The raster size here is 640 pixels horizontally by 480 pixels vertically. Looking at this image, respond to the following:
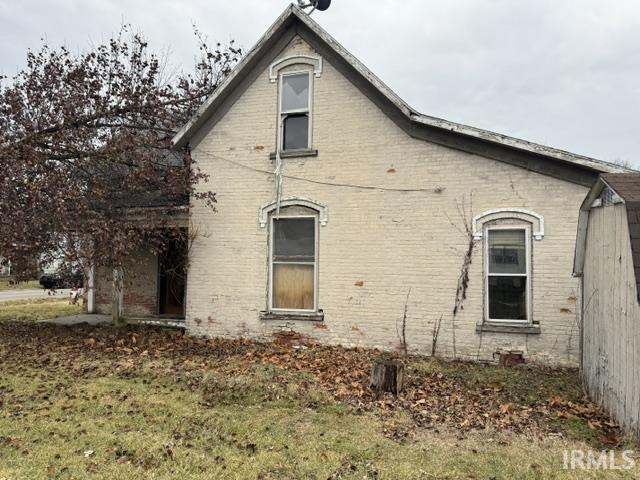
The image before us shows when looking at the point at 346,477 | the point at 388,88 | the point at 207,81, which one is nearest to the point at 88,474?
the point at 346,477

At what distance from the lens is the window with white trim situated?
34.1 feet

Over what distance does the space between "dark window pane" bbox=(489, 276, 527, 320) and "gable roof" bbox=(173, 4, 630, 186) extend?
80.5 inches

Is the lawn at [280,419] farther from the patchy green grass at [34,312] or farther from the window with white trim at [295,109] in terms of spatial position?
the patchy green grass at [34,312]

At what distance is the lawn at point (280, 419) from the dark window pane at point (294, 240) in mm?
2123

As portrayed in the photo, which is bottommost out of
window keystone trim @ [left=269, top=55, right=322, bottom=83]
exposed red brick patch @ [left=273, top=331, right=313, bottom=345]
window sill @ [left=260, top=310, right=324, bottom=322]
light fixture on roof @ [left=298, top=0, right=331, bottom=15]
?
exposed red brick patch @ [left=273, top=331, right=313, bottom=345]

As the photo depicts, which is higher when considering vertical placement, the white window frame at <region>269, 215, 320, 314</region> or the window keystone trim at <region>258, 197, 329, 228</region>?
the window keystone trim at <region>258, 197, 329, 228</region>

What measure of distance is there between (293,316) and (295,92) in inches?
188

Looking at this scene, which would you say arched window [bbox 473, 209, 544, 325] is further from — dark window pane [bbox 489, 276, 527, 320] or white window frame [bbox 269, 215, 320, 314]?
white window frame [bbox 269, 215, 320, 314]

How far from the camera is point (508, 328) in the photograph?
28.8ft

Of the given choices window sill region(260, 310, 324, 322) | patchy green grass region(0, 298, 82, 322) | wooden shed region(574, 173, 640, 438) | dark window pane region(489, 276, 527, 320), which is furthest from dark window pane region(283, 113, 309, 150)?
patchy green grass region(0, 298, 82, 322)

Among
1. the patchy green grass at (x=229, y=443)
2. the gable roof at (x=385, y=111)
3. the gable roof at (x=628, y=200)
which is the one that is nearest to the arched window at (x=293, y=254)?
the gable roof at (x=385, y=111)

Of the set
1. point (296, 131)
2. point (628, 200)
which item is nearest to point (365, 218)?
point (296, 131)

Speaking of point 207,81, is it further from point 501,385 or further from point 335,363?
point 501,385

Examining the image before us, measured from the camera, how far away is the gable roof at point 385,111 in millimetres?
8484
